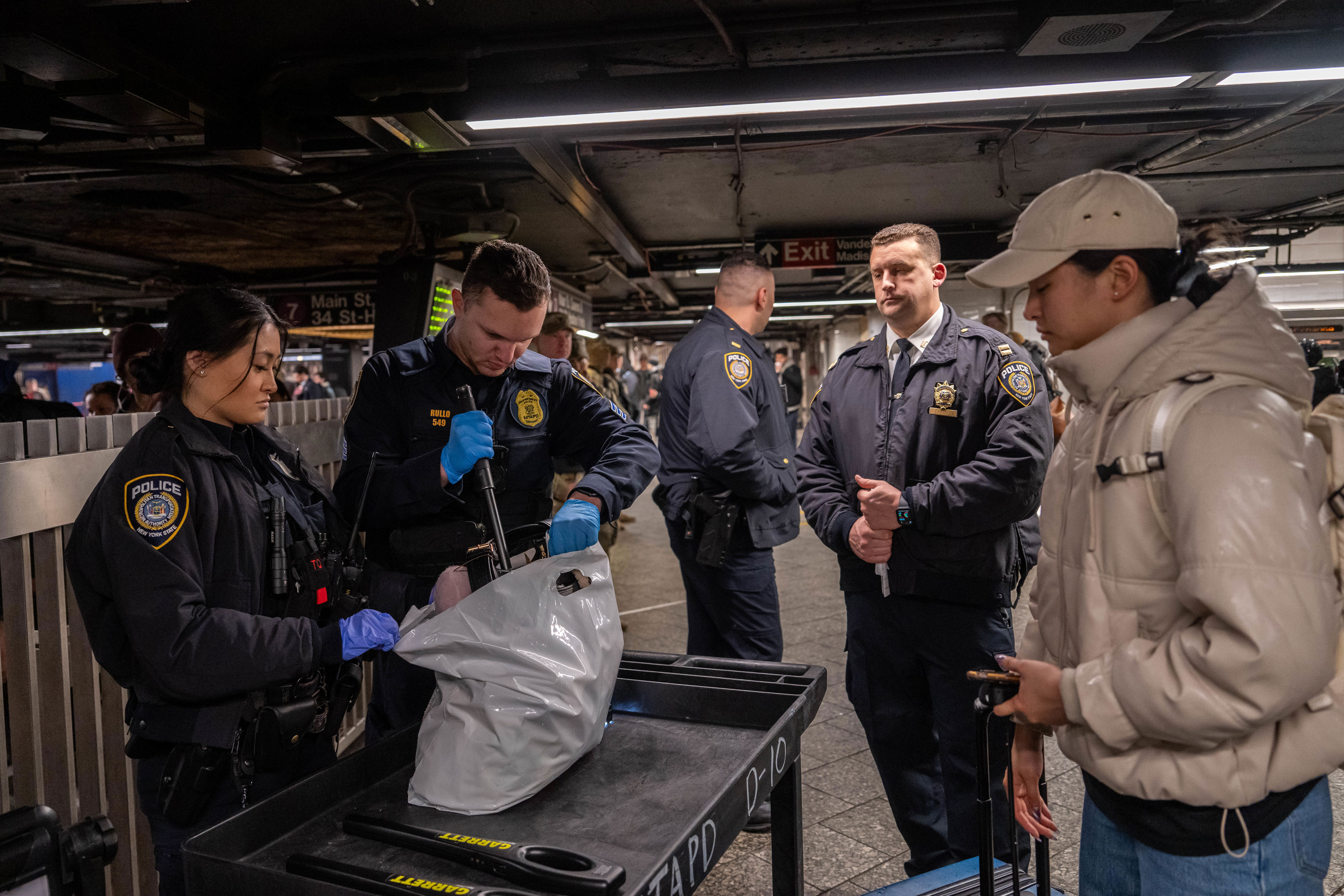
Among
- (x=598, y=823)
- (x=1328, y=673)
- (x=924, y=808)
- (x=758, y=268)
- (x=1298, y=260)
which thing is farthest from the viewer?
(x=1298, y=260)

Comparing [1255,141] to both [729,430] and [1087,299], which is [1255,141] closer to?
[729,430]

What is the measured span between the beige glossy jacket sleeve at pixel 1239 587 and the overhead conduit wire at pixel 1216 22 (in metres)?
3.04

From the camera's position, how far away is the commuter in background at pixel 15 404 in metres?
3.54

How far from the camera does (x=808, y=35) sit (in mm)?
3754

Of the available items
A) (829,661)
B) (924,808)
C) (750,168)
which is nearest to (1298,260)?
(750,168)

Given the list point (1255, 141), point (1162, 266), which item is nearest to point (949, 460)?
point (1162, 266)

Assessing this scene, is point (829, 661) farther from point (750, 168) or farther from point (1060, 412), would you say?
point (750, 168)

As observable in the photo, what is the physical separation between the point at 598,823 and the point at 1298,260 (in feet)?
40.9

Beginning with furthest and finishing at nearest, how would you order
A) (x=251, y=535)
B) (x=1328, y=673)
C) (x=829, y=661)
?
(x=829, y=661)
(x=251, y=535)
(x=1328, y=673)

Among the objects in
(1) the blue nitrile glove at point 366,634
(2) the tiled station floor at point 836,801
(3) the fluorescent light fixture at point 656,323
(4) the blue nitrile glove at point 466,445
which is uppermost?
(3) the fluorescent light fixture at point 656,323

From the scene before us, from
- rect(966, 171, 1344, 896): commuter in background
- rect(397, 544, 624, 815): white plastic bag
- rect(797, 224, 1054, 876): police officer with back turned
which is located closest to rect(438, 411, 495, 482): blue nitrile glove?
rect(397, 544, 624, 815): white plastic bag

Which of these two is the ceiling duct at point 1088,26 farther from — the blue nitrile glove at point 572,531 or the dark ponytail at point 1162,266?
the blue nitrile glove at point 572,531

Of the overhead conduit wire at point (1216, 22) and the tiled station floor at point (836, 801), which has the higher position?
the overhead conduit wire at point (1216, 22)

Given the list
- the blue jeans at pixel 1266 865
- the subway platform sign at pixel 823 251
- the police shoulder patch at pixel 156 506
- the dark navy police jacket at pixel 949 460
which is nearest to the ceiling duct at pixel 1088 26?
the dark navy police jacket at pixel 949 460
